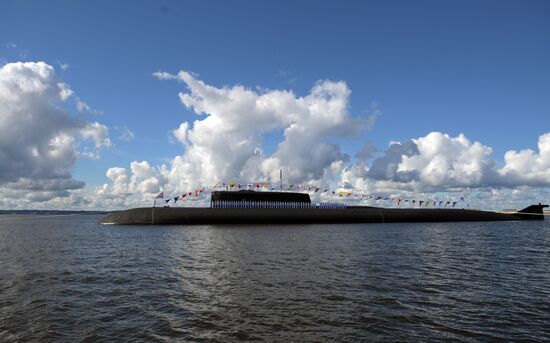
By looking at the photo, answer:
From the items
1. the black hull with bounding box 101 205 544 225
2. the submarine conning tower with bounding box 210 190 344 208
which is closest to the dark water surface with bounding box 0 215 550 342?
the black hull with bounding box 101 205 544 225

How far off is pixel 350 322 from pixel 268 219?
200 ft

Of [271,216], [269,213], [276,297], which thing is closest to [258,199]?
[269,213]

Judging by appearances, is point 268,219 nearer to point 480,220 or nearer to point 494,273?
point 494,273

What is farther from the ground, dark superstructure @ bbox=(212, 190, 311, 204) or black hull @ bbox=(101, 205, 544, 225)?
dark superstructure @ bbox=(212, 190, 311, 204)

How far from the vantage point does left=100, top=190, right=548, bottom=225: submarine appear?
7194 cm

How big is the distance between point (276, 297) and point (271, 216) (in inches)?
2275

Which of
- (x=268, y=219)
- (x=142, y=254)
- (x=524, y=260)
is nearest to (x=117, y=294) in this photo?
(x=142, y=254)

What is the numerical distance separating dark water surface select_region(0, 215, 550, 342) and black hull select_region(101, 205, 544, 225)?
1585 inches

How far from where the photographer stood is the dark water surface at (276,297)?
1286 cm

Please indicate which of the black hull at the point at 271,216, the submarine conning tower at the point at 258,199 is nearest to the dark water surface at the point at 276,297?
the black hull at the point at 271,216

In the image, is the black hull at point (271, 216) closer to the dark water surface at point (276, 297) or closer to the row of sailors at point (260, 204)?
the row of sailors at point (260, 204)

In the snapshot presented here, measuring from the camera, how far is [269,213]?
246ft

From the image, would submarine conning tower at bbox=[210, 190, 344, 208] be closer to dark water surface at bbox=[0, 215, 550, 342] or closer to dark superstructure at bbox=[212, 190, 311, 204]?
dark superstructure at bbox=[212, 190, 311, 204]

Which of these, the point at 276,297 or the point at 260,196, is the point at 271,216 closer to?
the point at 260,196
